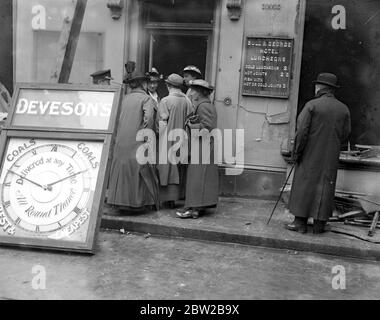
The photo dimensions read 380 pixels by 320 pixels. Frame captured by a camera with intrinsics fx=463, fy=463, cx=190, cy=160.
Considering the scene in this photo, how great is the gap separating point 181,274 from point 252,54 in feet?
13.4

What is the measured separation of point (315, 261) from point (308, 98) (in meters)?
3.10

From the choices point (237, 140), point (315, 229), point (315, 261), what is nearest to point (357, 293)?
point (315, 261)

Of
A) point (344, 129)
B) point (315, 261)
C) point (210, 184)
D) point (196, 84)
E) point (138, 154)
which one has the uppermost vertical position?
point (196, 84)

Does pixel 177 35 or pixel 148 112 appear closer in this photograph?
pixel 148 112

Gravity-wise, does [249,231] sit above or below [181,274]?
above

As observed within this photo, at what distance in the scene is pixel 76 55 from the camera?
7.97 m

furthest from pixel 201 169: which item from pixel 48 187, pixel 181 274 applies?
pixel 48 187

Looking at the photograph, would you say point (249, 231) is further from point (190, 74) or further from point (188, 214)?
point (190, 74)

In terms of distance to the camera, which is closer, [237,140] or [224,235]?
[224,235]

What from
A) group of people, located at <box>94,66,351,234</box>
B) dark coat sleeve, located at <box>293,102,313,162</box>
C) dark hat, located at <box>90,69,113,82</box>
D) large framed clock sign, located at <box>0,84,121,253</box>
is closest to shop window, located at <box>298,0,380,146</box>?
group of people, located at <box>94,66,351,234</box>

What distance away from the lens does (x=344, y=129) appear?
18.4ft

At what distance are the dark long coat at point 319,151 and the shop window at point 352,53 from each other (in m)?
1.76
